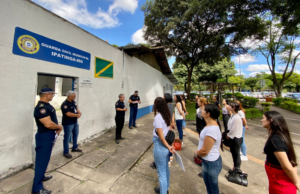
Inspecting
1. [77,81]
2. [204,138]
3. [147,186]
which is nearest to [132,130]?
[77,81]

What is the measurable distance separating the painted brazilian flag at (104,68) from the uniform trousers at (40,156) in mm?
2792

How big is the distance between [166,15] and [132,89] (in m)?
8.04

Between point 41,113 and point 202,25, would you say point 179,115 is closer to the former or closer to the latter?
point 41,113

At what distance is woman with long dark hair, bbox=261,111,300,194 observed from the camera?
4.31ft

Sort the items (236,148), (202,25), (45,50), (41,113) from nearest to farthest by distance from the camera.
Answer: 1. (41,113)
2. (236,148)
3. (45,50)
4. (202,25)

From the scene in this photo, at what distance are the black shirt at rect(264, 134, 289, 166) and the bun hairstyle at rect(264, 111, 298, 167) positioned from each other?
2.0 inches

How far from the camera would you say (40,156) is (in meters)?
2.06

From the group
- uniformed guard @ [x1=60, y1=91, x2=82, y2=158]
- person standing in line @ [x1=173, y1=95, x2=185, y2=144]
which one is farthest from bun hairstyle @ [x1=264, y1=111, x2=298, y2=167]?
uniformed guard @ [x1=60, y1=91, x2=82, y2=158]

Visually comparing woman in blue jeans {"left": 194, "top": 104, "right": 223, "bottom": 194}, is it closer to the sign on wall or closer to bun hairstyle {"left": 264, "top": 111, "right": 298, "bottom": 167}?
bun hairstyle {"left": 264, "top": 111, "right": 298, "bottom": 167}

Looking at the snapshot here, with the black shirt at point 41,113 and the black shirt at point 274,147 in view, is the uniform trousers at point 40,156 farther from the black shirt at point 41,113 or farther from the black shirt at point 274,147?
the black shirt at point 274,147

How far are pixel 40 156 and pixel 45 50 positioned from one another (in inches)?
91.8

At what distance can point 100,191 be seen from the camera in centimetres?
222

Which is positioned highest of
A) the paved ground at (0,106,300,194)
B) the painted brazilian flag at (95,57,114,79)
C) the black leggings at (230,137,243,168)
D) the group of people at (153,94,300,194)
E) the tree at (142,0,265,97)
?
the tree at (142,0,265,97)

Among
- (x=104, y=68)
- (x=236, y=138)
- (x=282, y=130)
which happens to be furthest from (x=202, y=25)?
(x=282, y=130)
